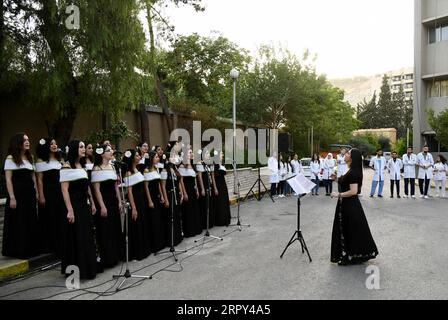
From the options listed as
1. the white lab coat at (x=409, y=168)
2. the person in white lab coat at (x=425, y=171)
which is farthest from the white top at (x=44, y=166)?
the person in white lab coat at (x=425, y=171)

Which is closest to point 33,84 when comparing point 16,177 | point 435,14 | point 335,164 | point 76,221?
point 16,177

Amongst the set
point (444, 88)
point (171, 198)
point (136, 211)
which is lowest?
point (136, 211)

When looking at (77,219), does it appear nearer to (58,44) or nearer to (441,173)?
(58,44)

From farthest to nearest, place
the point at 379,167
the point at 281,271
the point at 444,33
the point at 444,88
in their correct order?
1. the point at 444,88
2. the point at 444,33
3. the point at 379,167
4. the point at 281,271

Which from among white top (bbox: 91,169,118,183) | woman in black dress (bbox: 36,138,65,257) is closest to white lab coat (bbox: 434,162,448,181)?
white top (bbox: 91,169,118,183)

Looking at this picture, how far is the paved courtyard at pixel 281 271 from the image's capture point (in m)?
5.62

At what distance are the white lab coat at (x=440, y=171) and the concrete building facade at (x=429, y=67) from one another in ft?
51.5

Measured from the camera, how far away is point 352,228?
23.3 ft

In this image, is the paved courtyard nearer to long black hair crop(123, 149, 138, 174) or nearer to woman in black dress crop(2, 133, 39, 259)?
woman in black dress crop(2, 133, 39, 259)

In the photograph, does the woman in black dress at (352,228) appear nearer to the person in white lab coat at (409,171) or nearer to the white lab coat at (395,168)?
the white lab coat at (395,168)

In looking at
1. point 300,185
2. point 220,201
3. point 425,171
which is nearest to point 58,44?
point 220,201

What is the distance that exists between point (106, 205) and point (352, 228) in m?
4.11

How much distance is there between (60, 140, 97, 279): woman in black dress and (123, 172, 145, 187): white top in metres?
1.01

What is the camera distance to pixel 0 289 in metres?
5.97
